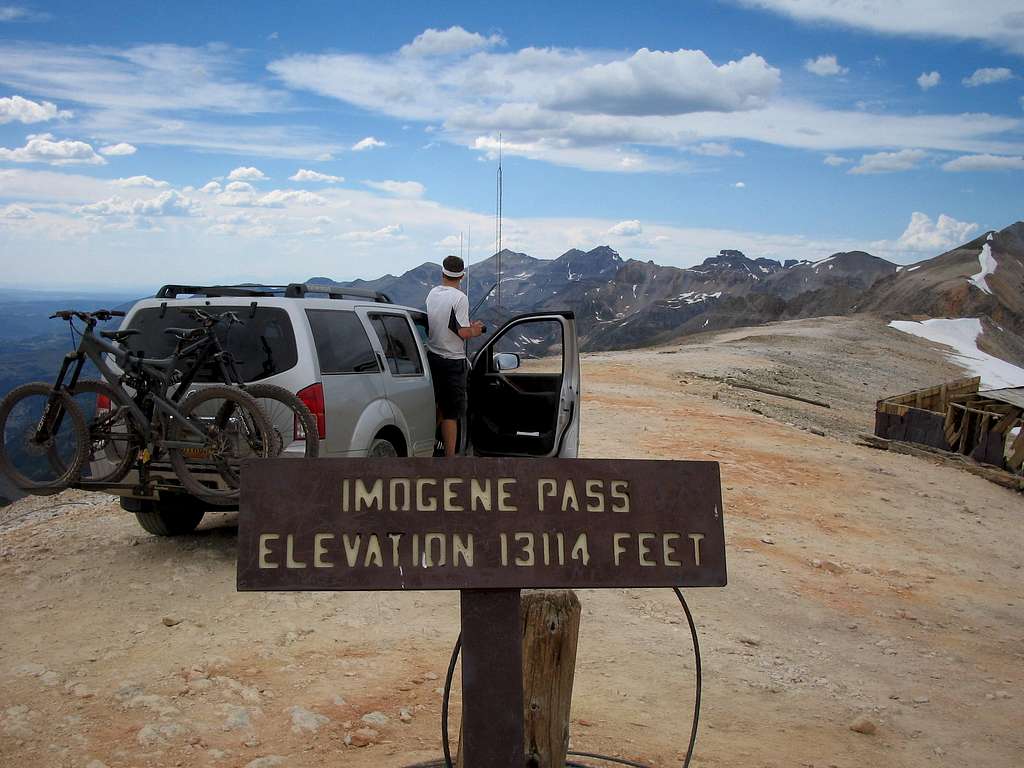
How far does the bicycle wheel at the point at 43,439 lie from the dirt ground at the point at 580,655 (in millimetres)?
799

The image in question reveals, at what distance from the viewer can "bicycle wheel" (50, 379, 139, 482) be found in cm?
623

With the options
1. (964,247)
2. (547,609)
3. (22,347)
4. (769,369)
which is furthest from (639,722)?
(22,347)

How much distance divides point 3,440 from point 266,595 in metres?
1.95

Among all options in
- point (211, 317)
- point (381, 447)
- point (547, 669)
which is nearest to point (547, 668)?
point (547, 669)

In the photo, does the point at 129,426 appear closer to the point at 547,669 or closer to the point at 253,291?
the point at 253,291

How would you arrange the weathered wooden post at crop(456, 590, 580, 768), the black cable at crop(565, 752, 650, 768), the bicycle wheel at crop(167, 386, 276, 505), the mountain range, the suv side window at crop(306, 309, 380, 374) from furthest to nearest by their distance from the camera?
the mountain range < the suv side window at crop(306, 309, 380, 374) < the bicycle wheel at crop(167, 386, 276, 505) < the black cable at crop(565, 752, 650, 768) < the weathered wooden post at crop(456, 590, 580, 768)

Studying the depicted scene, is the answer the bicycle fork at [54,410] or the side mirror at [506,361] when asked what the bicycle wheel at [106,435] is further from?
the side mirror at [506,361]

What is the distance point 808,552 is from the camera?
29.1 ft

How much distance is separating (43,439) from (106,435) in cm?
45

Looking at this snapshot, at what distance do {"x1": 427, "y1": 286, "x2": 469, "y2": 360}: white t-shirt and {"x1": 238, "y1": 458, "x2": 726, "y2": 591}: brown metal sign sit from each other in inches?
172

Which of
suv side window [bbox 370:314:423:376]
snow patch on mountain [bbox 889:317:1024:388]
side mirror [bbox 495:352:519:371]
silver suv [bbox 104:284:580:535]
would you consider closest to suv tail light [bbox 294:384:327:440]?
silver suv [bbox 104:284:580:535]

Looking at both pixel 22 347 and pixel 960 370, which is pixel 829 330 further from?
pixel 22 347

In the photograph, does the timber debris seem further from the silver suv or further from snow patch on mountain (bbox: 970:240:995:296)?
snow patch on mountain (bbox: 970:240:995:296)

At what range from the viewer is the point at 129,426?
6.20 metres
